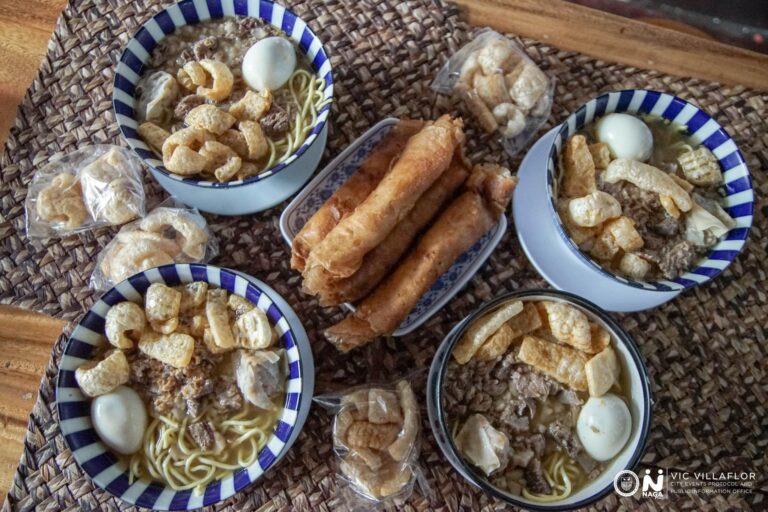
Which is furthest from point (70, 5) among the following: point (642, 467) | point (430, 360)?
point (642, 467)

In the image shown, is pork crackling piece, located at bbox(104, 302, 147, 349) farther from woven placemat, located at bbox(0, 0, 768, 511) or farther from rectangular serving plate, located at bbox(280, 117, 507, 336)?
rectangular serving plate, located at bbox(280, 117, 507, 336)

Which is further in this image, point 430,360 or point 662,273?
point 430,360

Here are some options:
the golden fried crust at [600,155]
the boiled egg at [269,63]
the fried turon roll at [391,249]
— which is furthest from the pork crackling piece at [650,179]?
the boiled egg at [269,63]

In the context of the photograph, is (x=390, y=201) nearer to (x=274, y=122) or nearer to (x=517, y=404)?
(x=274, y=122)

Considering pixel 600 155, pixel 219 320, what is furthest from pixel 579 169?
pixel 219 320

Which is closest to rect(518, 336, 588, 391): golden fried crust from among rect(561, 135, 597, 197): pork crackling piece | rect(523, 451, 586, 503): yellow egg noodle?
rect(523, 451, 586, 503): yellow egg noodle

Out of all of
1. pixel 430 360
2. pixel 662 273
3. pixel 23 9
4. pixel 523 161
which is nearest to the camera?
pixel 662 273

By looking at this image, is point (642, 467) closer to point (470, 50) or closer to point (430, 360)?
point (430, 360)
